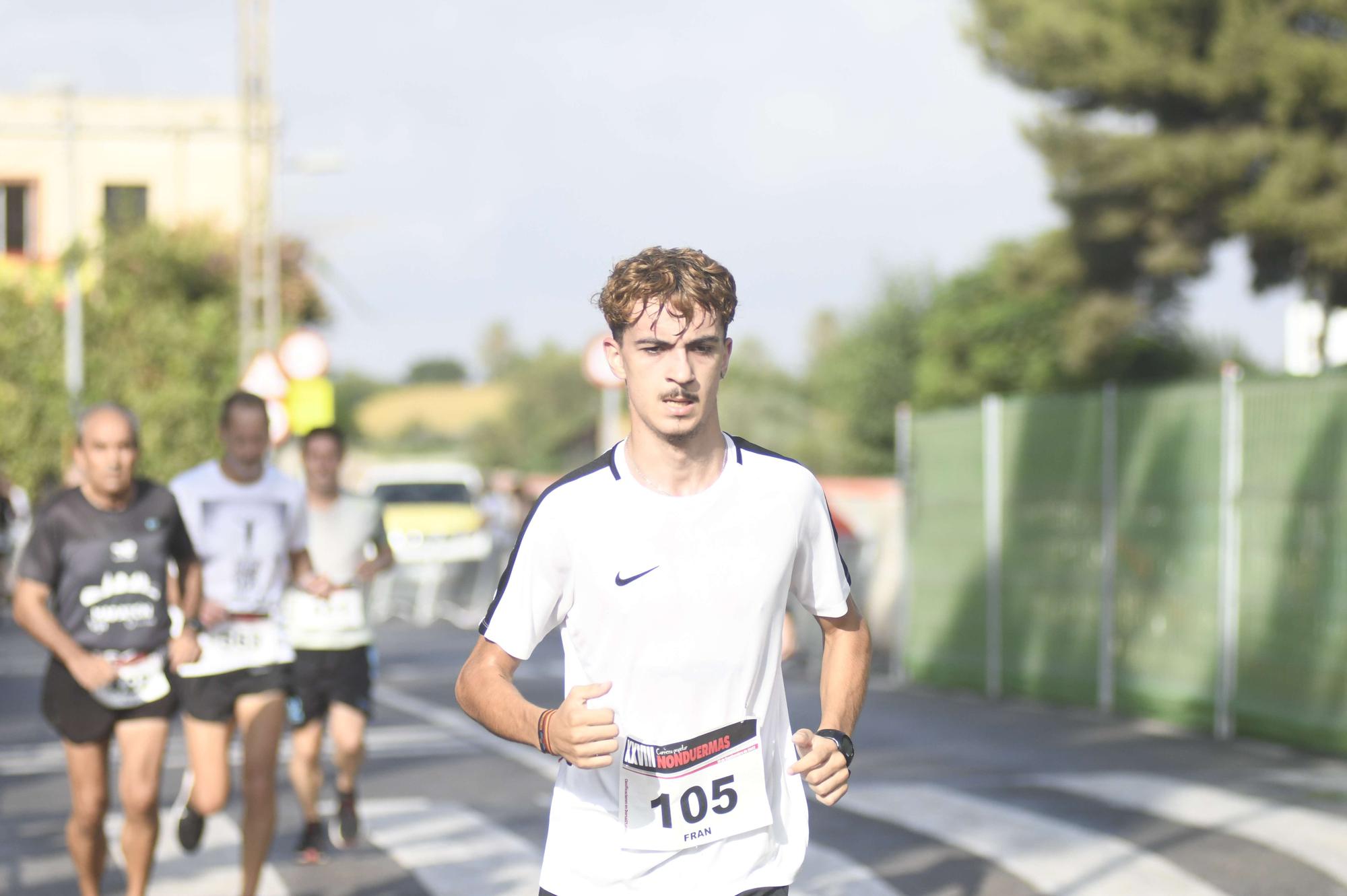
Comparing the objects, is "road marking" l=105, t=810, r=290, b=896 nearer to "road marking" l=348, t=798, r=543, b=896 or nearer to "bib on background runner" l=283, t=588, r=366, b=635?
"road marking" l=348, t=798, r=543, b=896

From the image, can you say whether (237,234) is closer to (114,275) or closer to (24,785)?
(114,275)

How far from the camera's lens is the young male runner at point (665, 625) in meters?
3.90

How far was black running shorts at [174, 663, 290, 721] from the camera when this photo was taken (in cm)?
762

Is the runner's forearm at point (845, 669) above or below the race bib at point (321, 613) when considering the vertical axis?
above

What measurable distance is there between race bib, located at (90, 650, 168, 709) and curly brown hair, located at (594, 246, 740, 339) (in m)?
3.67

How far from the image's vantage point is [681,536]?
3.94 m

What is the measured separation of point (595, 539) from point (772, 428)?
302 feet

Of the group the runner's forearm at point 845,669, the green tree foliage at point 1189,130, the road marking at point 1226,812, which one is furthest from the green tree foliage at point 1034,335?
the runner's forearm at point 845,669

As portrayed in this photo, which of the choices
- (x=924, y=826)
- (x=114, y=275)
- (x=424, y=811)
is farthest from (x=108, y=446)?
(x=114, y=275)

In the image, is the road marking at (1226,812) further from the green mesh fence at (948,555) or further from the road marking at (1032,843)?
the green mesh fence at (948,555)

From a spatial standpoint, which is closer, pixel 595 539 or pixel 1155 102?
pixel 595 539

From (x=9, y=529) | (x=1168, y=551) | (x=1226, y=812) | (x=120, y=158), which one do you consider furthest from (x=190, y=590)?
(x=120, y=158)

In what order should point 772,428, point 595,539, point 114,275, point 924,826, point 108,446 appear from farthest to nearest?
point 772,428 → point 114,275 → point 924,826 → point 108,446 → point 595,539

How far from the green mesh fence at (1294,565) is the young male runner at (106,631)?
7.52 meters
